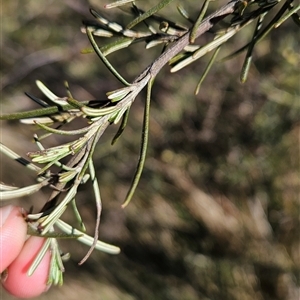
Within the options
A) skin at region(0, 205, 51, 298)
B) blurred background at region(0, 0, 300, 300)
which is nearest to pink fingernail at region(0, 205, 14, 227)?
skin at region(0, 205, 51, 298)

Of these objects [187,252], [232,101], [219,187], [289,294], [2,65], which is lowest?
[289,294]

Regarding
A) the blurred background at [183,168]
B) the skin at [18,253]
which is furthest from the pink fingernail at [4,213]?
the blurred background at [183,168]

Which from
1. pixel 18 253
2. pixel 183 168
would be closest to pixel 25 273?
pixel 18 253

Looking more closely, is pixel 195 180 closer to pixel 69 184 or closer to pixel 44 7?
pixel 44 7

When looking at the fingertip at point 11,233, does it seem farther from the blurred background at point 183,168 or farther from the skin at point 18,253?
the blurred background at point 183,168

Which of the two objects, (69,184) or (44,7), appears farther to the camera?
(44,7)

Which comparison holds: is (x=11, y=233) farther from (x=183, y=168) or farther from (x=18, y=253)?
(x=183, y=168)

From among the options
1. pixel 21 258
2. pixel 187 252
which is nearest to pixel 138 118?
pixel 187 252
